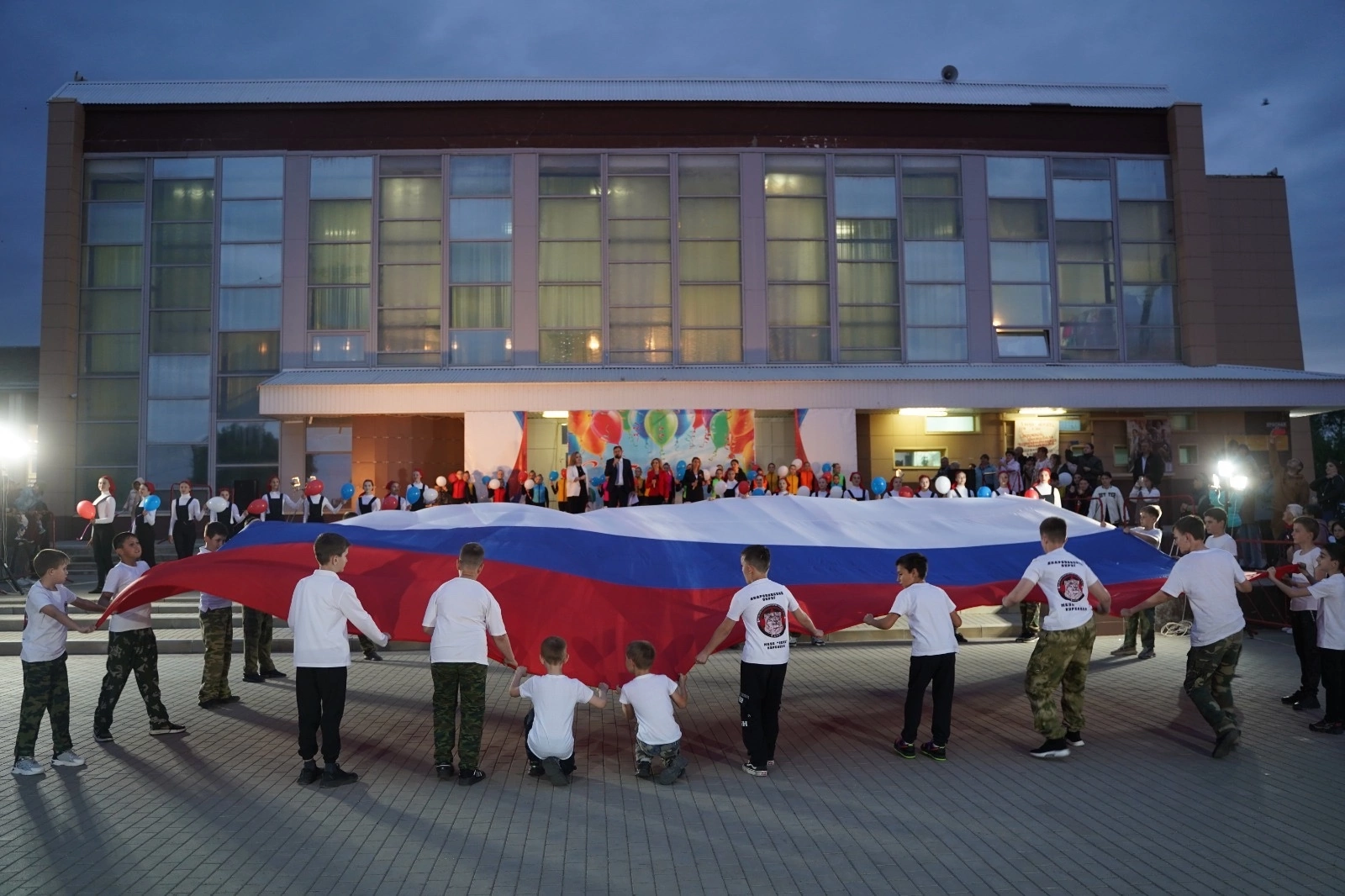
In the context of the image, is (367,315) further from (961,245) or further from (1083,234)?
(1083,234)

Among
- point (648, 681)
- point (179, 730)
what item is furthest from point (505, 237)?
point (648, 681)

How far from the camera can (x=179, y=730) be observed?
8.98 metres

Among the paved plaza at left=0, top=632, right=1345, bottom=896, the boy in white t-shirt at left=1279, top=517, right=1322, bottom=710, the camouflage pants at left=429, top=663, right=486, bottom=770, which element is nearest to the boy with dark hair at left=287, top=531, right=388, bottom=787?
the paved plaza at left=0, top=632, right=1345, bottom=896

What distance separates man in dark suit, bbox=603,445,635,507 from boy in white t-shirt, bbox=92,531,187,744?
40.0ft

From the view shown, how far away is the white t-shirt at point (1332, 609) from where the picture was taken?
860 cm

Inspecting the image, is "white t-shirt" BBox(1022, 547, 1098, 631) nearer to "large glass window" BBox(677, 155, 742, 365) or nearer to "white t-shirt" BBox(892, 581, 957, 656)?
"white t-shirt" BBox(892, 581, 957, 656)

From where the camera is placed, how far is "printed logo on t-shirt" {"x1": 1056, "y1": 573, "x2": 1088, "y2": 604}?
7949 millimetres

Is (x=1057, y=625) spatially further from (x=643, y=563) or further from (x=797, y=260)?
(x=797, y=260)

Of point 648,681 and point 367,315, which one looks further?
point 367,315

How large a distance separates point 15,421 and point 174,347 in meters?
11.7

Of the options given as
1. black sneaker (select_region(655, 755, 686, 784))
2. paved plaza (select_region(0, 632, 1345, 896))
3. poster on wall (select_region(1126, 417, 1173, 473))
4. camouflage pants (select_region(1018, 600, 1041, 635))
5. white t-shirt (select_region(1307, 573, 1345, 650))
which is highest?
poster on wall (select_region(1126, 417, 1173, 473))

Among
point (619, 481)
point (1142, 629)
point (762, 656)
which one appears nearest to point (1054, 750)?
point (762, 656)

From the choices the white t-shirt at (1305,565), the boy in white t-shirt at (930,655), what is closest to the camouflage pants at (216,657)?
the boy in white t-shirt at (930,655)

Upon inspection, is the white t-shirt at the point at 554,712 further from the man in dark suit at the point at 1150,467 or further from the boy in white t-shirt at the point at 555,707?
the man in dark suit at the point at 1150,467
